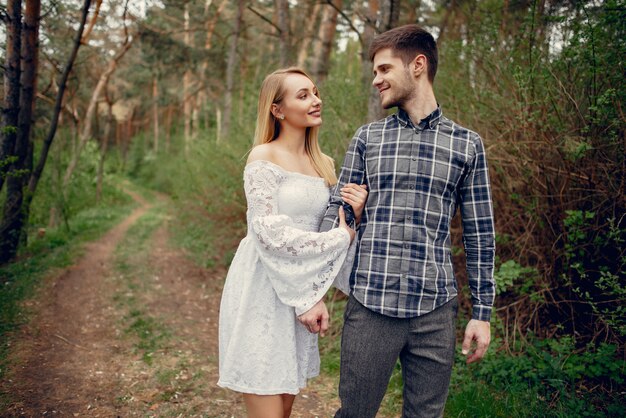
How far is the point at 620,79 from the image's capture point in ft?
9.78

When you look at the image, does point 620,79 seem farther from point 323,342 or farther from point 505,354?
point 323,342

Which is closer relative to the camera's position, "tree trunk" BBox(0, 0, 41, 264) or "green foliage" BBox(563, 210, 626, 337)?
"green foliage" BBox(563, 210, 626, 337)

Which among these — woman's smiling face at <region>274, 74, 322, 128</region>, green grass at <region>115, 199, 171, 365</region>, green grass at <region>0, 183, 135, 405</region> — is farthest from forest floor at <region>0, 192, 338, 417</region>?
woman's smiling face at <region>274, 74, 322, 128</region>

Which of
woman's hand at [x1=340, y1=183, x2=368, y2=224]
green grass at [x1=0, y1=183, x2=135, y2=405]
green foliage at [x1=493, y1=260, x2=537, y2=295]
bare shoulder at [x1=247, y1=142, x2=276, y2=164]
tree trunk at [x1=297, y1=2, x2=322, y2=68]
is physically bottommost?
green grass at [x1=0, y1=183, x2=135, y2=405]

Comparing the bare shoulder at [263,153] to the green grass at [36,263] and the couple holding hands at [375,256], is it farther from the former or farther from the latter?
the green grass at [36,263]

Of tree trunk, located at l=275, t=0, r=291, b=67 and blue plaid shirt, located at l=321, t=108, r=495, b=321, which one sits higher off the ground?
tree trunk, located at l=275, t=0, r=291, b=67

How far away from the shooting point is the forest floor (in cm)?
345

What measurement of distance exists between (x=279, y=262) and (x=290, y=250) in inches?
3.3

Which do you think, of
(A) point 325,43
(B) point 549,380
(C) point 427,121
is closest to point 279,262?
(C) point 427,121

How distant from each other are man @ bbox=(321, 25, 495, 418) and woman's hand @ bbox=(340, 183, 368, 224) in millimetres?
33

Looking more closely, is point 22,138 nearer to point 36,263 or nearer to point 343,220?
point 36,263

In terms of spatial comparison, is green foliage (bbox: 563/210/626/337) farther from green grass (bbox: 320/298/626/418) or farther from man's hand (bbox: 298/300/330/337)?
man's hand (bbox: 298/300/330/337)

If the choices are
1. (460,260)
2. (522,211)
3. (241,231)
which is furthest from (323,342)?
(241,231)

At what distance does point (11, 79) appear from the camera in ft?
A: 17.6
